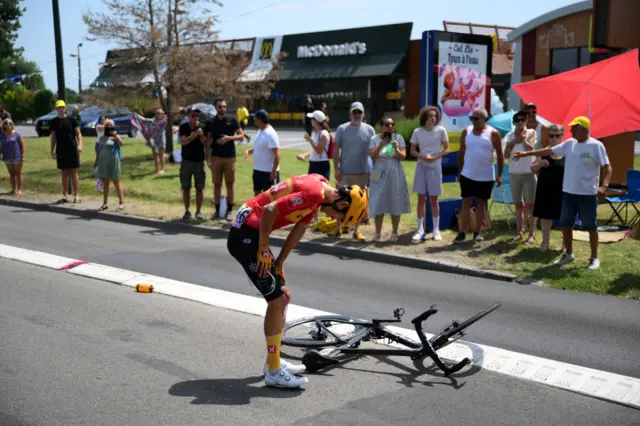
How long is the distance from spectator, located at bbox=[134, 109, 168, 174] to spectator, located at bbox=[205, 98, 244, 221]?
6320 mm

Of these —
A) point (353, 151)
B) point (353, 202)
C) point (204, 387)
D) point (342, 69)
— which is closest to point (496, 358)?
point (353, 202)

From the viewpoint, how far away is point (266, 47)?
44469mm

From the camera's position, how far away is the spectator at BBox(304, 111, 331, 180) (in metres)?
12.0

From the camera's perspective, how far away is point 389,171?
1113cm

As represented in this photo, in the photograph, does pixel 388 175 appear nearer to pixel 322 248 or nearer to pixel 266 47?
pixel 322 248

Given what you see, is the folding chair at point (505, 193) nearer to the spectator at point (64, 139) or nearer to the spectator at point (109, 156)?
the spectator at point (109, 156)

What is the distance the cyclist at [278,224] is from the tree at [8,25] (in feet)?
156

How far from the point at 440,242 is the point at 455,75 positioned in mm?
3119

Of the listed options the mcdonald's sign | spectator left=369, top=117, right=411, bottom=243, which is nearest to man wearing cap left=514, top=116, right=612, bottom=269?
spectator left=369, top=117, right=411, bottom=243

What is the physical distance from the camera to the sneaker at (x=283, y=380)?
5.30 metres

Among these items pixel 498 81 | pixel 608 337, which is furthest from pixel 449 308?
pixel 498 81

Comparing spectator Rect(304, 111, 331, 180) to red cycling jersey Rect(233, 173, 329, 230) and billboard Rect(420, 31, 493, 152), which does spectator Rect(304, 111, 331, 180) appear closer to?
billboard Rect(420, 31, 493, 152)

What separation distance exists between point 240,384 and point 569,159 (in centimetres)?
591

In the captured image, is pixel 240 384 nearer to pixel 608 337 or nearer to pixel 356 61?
pixel 608 337
